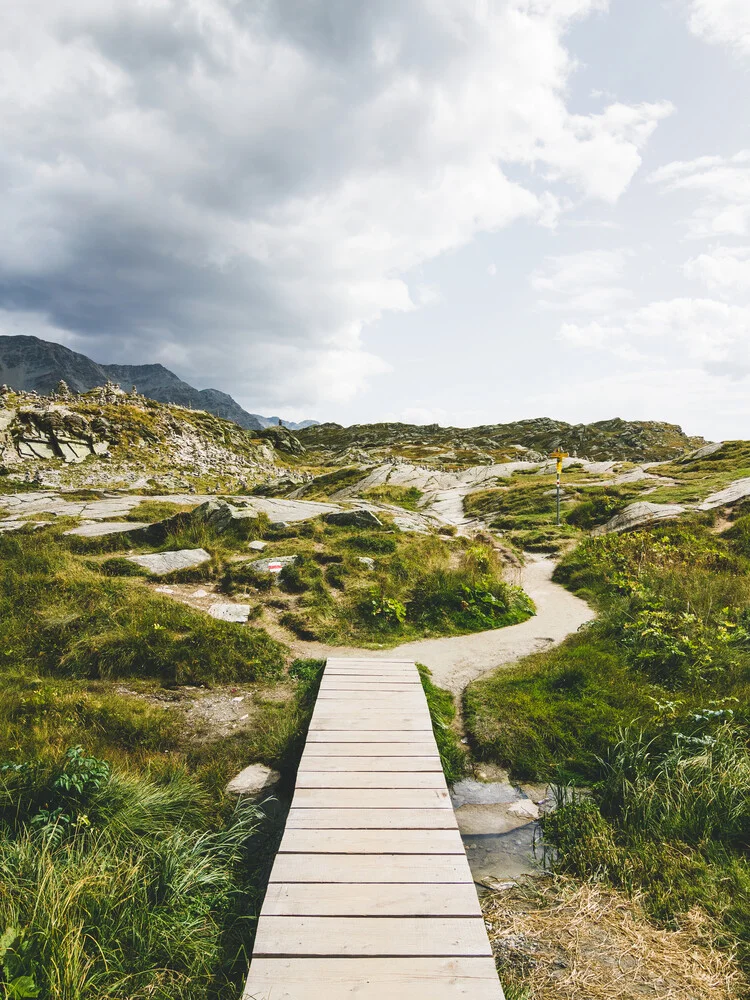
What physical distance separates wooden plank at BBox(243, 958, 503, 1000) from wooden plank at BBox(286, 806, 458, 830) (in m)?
1.21

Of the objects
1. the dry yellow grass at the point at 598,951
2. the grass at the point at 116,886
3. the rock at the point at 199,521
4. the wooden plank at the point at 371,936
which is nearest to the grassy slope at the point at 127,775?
the grass at the point at 116,886

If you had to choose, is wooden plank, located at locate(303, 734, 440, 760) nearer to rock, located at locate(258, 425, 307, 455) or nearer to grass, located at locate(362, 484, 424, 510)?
grass, located at locate(362, 484, 424, 510)

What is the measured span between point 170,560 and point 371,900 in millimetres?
11043

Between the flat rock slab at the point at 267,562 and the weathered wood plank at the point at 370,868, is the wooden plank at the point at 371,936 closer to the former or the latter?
the weathered wood plank at the point at 370,868

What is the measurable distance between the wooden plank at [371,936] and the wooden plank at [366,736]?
240cm

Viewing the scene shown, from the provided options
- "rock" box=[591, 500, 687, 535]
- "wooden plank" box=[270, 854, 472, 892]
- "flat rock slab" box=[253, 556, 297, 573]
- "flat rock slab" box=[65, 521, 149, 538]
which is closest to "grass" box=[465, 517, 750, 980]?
"wooden plank" box=[270, 854, 472, 892]

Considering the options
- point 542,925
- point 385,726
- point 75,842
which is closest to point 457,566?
point 385,726

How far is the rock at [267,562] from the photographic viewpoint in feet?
42.4

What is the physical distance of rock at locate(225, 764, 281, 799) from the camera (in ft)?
19.0

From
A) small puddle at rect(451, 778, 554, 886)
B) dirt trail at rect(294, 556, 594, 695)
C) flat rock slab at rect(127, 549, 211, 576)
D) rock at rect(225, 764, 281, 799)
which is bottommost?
A: rock at rect(225, 764, 281, 799)

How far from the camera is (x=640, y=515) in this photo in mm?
19391

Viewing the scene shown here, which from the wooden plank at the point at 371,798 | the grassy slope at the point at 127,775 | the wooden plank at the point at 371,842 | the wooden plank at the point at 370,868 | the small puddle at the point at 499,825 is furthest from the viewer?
the small puddle at the point at 499,825

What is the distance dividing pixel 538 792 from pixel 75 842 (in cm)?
506

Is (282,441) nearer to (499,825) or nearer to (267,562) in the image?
(267,562)
